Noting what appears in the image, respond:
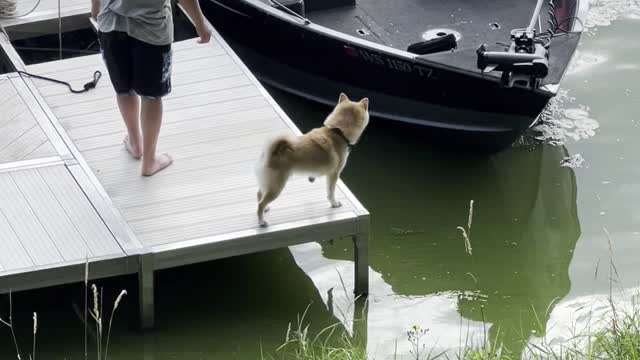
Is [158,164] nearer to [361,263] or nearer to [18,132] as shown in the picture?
[18,132]

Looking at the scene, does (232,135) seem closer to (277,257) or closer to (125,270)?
(277,257)

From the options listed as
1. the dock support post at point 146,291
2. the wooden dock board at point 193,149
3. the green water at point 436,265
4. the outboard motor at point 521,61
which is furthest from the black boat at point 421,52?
the dock support post at point 146,291

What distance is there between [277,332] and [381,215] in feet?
5.41

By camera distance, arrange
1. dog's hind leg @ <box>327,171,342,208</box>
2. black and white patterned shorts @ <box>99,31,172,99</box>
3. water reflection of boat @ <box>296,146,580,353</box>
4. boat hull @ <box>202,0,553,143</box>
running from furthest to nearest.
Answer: boat hull @ <box>202,0,553,143</box> < water reflection of boat @ <box>296,146,580,353</box> < dog's hind leg @ <box>327,171,342,208</box> < black and white patterned shorts @ <box>99,31,172,99</box>

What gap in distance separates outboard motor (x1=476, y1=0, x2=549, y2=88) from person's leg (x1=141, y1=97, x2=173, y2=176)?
2.09 metres

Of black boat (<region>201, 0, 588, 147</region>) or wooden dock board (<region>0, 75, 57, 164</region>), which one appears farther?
black boat (<region>201, 0, 588, 147</region>)

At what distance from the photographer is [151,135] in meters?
6.96

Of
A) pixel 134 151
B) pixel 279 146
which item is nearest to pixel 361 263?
pixel 279 146

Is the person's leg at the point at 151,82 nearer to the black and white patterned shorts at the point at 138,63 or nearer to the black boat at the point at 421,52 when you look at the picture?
the black and white patterned shorts at the point at 138,63

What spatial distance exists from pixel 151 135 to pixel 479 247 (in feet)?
7.11

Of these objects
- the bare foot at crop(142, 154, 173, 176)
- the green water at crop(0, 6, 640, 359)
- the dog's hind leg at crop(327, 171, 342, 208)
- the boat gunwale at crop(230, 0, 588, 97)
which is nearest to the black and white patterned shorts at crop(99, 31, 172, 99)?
the bare foot at crop(142, 154, 173, 176)

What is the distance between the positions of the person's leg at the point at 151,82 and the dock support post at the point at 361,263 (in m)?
1.24

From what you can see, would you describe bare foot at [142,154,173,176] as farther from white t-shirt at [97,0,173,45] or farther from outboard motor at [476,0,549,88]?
outboard motor at [476,0,549,88]

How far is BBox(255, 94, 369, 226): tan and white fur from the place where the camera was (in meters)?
6.43
